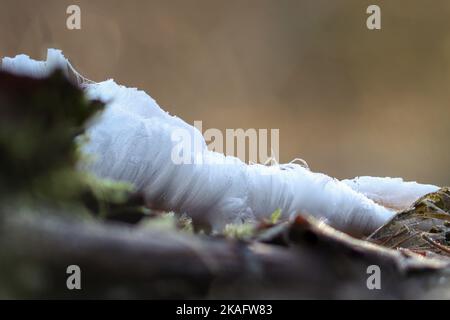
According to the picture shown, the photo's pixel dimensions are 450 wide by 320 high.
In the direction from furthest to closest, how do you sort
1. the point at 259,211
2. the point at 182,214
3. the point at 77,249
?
the point at 259,211 → the point at 182,214 → the point at 77,249

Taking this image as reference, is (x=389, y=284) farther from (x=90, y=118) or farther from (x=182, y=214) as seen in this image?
(x=182, y=214)

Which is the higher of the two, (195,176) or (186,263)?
(195,176)

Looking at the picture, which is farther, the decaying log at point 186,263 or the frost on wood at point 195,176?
the frost on wood at point 195,176

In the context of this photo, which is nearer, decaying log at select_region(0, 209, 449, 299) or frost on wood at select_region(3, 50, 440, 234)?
Answer: decaying log at select_region(0, 209, 449, 299)

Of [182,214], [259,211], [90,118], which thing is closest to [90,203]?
[90,118]

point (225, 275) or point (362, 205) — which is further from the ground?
point (362, 205)

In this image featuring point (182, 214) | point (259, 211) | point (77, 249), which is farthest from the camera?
point (259, 211)

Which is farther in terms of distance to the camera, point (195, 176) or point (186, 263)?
point (195, 176)

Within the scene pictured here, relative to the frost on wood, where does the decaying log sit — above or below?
below

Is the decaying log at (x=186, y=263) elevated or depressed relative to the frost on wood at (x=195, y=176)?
depressed
